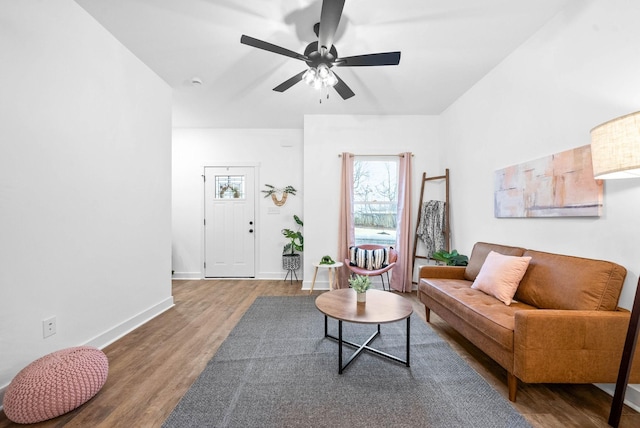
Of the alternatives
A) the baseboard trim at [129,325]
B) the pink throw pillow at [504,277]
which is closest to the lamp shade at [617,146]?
the pink throw pillow at [504,277]

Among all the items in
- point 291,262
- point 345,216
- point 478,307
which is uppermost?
point 345,216

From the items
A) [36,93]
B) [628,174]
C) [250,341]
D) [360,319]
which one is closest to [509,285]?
[628,174]

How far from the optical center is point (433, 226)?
396cm

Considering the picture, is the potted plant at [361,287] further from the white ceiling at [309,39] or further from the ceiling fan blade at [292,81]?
the white ceiling at [309,39]

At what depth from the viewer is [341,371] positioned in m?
1.90

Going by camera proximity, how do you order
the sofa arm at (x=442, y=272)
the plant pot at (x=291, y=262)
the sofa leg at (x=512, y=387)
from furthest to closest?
the plant pot at (x=291, y=262)
the sofa arm at (x=442, y=272)
the sofa leg at (x=512, y=387)

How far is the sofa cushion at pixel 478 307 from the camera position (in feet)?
5.59

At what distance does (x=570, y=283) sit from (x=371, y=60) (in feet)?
7.13

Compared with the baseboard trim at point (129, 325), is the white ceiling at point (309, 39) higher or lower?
higher

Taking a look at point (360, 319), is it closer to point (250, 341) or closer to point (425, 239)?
point (250, 341)

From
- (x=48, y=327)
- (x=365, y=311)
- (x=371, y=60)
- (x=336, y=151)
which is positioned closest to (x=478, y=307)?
(x=365, y=311)

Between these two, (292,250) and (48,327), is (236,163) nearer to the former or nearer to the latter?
(292,250)

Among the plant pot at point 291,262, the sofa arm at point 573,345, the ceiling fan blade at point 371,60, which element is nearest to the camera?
the sofa arm at point 573,345

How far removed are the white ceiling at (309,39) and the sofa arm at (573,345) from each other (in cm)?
229
